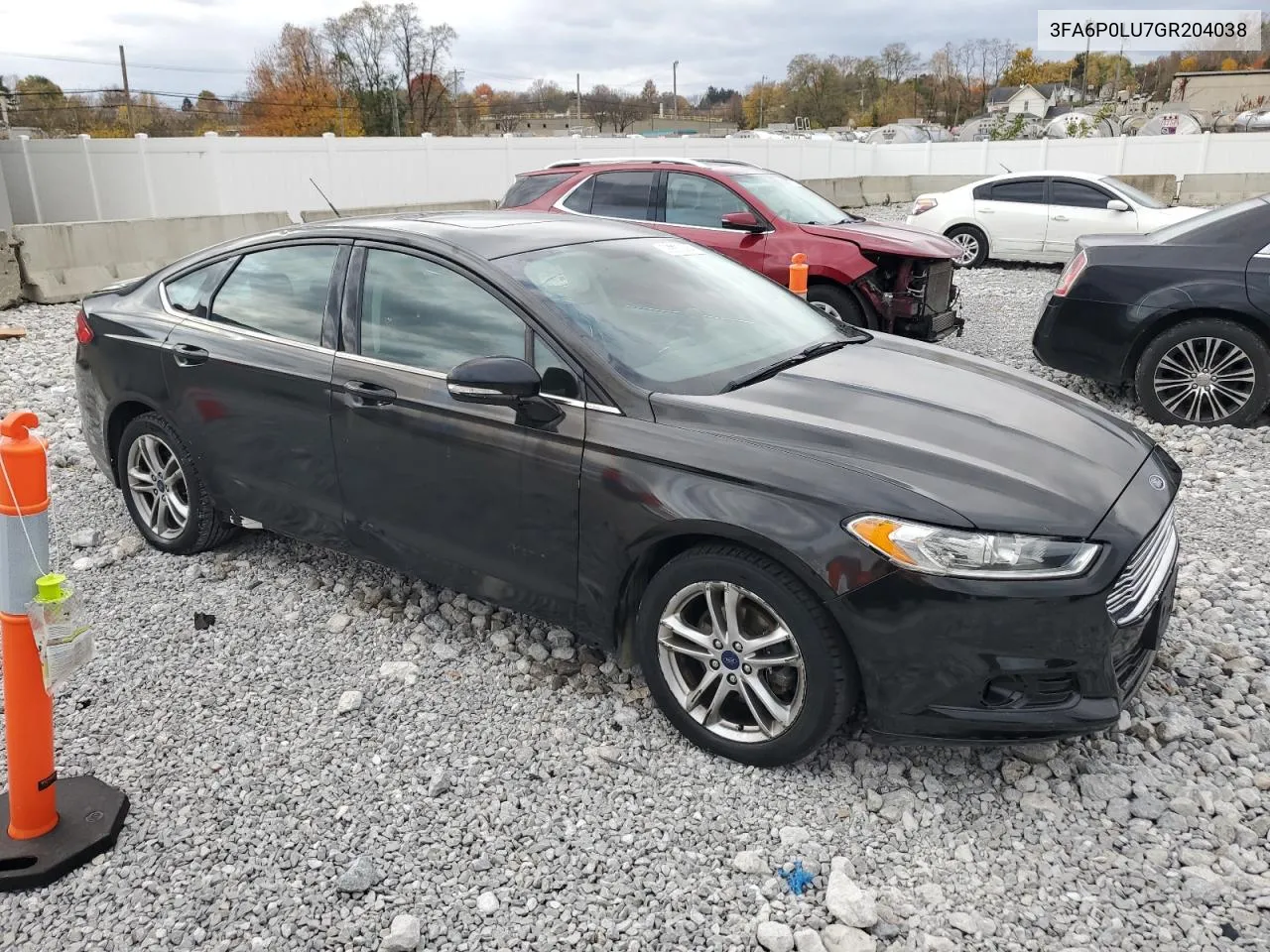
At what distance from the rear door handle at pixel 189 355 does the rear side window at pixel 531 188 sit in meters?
5.51

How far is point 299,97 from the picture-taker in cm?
6800

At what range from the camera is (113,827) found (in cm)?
283

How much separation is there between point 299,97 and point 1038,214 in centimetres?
6563

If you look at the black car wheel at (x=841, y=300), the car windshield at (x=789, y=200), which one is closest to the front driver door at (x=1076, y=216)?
the car windshield at (x=789, y=200)

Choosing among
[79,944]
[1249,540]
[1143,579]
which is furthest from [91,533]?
[1249,540]

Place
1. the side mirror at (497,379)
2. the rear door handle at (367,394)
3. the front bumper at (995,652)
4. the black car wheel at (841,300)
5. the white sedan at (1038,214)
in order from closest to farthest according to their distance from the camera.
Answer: the front bumper at (995,652), the side mirror at (497,379), the rear door handle at (367,394), the black car wheel at (841,300), the white sedan at (1038,214)

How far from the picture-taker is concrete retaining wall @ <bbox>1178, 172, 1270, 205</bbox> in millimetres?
20656

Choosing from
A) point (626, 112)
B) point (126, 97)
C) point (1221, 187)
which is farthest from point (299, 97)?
point (1221, 187)

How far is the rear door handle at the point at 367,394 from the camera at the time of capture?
3.60m

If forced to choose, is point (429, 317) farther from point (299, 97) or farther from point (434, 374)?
point (299, 97)

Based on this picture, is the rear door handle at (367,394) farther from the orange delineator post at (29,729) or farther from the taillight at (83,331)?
the taillight at (83,331)

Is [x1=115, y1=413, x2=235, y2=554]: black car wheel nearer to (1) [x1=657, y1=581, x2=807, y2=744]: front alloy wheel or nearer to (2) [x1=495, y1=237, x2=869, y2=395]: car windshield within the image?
(2) [x1=495, y1=237, x2=869, y2=395]: car windshield

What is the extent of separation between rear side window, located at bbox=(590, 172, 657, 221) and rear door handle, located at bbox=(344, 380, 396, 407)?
5699 millimetres

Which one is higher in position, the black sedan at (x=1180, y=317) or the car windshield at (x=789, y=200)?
the car windshield at (x=789, y=200)
